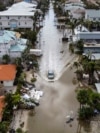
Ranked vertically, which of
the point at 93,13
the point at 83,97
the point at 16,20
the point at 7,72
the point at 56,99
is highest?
the point at 83,97

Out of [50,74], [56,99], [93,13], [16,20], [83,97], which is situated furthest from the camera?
[93,13]

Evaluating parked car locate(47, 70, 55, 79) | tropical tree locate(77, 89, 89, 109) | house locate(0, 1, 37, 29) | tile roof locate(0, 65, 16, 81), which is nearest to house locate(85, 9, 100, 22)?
house locate(0, 1, 37, 29)

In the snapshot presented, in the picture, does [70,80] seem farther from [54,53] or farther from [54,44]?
[54,44]

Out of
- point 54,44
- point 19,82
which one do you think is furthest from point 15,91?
point 54,44

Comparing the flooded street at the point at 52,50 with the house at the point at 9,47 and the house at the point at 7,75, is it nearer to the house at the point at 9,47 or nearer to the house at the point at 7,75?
the house at the point at 9,47

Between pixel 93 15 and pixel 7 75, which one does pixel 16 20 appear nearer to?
pixel 93 15

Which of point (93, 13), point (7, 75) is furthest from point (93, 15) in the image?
point (7, 75)

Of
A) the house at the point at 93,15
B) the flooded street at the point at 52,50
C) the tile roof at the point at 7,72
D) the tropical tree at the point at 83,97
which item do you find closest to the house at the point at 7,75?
the tile roof at the point at 7,72
